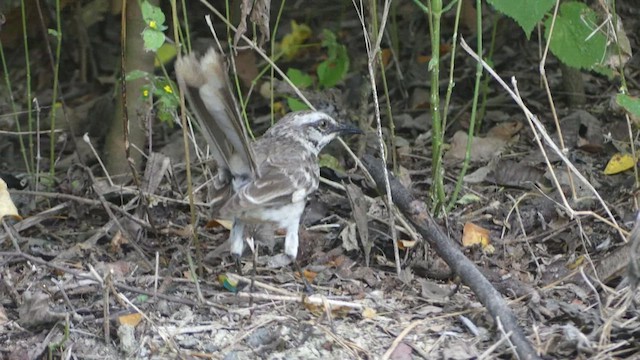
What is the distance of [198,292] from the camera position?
16.1 ft

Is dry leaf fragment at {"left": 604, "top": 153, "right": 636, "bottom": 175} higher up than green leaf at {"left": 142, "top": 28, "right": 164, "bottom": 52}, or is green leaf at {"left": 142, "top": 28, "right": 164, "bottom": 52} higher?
green leaf at {"left": 142, "top": 28, "right": 164, "bottom": 52}

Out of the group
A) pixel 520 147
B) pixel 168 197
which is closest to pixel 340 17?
pixel 520 147

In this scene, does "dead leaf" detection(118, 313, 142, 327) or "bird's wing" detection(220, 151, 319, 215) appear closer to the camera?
"dead leaf" detection(118, 313, 142, 327)

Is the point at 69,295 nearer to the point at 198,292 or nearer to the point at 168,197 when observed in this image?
the point at 198,292

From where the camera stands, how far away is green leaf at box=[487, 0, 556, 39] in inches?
192

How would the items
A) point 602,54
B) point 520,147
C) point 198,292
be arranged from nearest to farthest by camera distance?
point 198,292 < point 602,54 < point 520,147

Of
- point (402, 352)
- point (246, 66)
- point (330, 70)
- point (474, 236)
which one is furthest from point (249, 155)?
point (246, 66)

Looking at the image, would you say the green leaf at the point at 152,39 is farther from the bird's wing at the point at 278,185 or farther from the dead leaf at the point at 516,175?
the dead leaf at the point at 516,175

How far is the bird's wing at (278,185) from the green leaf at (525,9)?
1.24m

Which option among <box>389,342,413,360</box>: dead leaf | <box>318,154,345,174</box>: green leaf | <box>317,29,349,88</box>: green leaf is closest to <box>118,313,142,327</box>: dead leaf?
<box>389,342,413,360</box>: dead leaf

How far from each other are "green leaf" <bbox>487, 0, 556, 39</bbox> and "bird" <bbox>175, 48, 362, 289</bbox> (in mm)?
1255

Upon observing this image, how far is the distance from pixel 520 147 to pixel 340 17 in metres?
1.96

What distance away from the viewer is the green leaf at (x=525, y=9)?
487cm

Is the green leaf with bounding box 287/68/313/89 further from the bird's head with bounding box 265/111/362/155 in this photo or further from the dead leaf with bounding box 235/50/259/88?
the bird's head with bounding box 265/111/362/155
